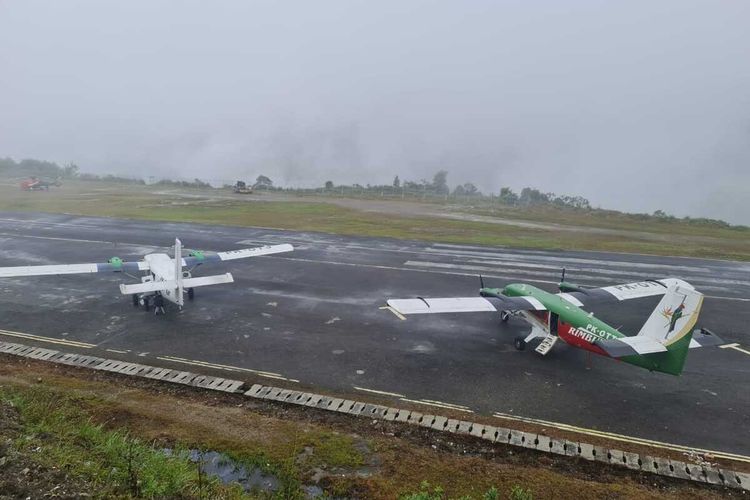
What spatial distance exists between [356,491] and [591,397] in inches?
417

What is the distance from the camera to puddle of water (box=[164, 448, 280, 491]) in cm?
1190

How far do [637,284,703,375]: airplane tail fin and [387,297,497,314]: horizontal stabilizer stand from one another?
6.36m

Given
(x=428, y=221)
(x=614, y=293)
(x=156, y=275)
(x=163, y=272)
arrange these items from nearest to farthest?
(x=614, y=293)
(x=163, y=272)
(x=156, y=275)
(x=428, y=221)

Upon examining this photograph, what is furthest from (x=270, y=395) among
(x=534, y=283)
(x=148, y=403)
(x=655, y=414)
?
(x=534, y=283)

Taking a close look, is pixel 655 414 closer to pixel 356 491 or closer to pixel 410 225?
pixel 356 491

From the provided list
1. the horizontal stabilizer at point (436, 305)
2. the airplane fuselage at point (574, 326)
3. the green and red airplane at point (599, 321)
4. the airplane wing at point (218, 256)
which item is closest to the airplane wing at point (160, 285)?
the airplane wing at point (218, 256)

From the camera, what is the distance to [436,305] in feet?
64.0

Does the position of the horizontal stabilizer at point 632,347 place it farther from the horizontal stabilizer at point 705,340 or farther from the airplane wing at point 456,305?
the airplane wing at point 456,305

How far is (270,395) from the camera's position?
1670 cm

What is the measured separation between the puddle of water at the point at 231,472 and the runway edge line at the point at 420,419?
3631 millimetres

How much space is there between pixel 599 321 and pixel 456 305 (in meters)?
6.28

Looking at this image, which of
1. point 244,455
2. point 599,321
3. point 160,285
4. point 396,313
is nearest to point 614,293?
point 599,321

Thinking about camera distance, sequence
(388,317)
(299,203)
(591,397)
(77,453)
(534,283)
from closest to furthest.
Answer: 1. (77,453)
2. (591,397)
3. (388,317)
4. (534,283)
5. (299,203)

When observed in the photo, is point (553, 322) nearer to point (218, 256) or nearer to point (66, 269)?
point (218, 256)
